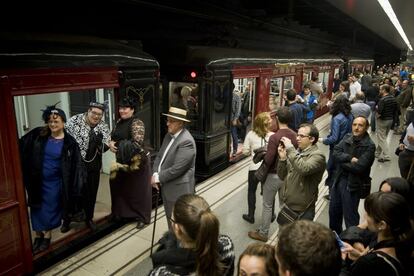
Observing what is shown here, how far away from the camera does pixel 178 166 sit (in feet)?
10.6

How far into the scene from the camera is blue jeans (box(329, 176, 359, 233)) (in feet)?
10.7

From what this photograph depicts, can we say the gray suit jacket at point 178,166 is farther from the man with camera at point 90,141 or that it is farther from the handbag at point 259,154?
the man with camera at point 90,141

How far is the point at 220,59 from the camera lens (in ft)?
18.0

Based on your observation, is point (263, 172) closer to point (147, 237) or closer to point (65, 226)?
point (147, 237)

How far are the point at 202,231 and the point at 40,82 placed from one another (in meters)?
2.24

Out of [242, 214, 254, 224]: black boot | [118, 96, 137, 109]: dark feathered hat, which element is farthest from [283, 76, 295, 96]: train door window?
[118, 96, 137, 109]: dark feathered hat

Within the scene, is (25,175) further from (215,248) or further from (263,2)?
(263,2)

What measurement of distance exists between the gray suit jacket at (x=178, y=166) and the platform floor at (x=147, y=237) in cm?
86

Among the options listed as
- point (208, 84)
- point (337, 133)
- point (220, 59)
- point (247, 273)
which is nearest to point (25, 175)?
point (247, 273)

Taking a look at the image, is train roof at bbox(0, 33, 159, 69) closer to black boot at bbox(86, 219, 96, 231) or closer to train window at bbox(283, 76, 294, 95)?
black boot at bbox(86, 219, 96, 231)

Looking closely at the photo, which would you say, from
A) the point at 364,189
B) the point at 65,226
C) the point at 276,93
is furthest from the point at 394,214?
the point at 276,93

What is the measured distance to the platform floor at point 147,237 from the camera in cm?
345

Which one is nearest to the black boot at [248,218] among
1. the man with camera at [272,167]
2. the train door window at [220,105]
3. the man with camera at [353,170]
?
the man with camera at [272,167]

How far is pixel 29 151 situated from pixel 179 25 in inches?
169
